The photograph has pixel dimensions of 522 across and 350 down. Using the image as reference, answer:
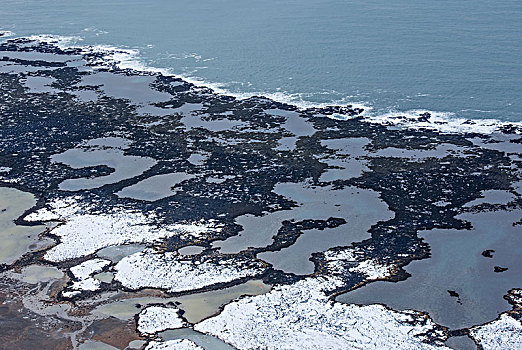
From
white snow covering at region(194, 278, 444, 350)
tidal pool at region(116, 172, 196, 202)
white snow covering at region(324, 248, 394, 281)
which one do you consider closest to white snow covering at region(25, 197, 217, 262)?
tidal pool at region(116, 172, 196, 202)

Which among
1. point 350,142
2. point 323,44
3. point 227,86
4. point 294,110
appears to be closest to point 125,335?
point 350,142

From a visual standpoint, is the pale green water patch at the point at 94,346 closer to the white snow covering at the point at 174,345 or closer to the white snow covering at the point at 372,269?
the white snow covering at the point at 174,345

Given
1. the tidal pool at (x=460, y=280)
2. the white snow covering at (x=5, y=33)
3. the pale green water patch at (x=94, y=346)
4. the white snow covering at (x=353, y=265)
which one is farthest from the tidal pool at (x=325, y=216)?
the white snow covering at (x=5, y=33)

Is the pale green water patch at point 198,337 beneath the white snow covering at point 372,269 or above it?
beneath

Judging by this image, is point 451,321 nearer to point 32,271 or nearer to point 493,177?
point 493,177

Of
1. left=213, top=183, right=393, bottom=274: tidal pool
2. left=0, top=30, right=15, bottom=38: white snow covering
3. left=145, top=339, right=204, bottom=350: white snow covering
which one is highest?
left=0, top=30, right=15, bottom=38: white snow covering

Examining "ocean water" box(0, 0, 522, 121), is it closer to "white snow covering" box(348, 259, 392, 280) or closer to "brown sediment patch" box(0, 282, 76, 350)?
"white snow covering" box(348, 259, 392, 280)

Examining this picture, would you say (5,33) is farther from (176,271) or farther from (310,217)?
(176,271)
